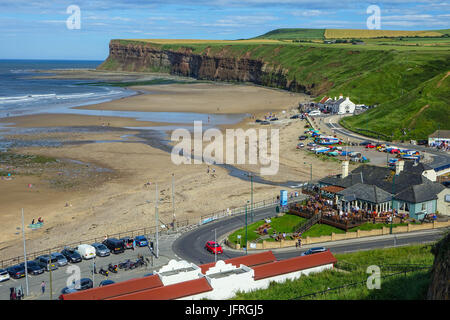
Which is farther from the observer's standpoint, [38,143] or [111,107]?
[111,107]

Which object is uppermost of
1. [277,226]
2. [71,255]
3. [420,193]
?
[420,193]

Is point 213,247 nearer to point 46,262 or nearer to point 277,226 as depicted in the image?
point 277,226

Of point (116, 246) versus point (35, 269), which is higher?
point (116, 246)

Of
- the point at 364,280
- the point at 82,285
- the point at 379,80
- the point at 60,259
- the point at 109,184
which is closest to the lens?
the point at 364,280

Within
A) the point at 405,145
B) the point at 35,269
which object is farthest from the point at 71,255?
the point at 405,145

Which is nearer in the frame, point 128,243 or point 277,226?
point 128,243
